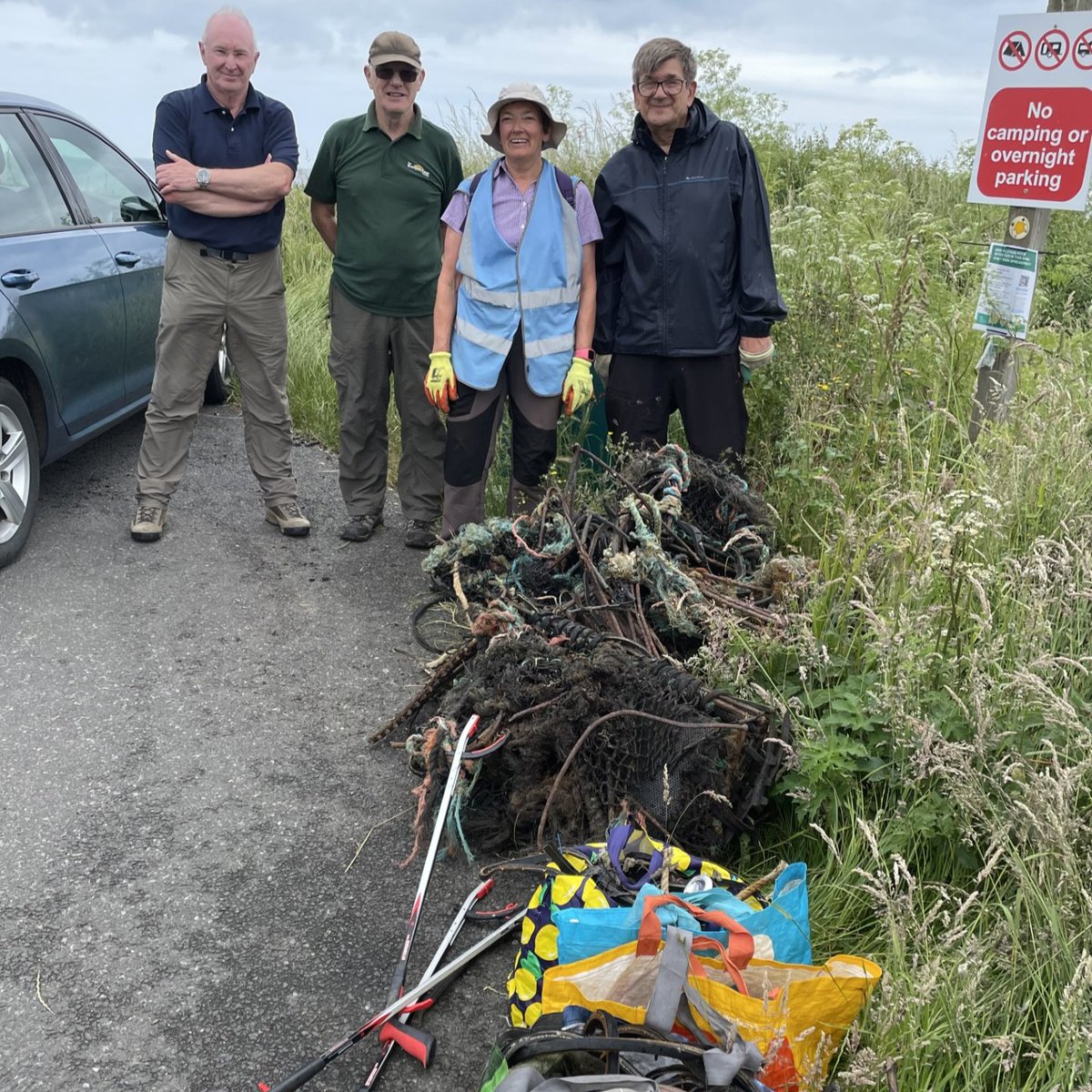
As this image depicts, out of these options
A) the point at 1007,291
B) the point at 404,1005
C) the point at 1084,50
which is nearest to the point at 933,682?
the point at 404,1005

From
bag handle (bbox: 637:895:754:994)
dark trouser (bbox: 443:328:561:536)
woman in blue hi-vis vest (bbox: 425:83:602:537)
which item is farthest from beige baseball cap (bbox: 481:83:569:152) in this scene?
bag handle (bbox: 637:895:754:994)

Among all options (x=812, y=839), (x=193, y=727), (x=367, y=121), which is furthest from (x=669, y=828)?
(x=367, y=121)

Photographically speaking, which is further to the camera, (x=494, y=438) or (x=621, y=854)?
(x=494, y=438)

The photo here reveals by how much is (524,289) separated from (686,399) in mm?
850

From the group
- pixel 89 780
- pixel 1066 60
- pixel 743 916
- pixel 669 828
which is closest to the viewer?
pixel 743 916

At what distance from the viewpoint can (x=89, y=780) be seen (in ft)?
11.6

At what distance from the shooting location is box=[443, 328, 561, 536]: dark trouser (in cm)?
488

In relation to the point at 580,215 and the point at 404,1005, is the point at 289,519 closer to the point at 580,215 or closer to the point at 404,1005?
the point at 580,215

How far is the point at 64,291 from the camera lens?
5.29 metres

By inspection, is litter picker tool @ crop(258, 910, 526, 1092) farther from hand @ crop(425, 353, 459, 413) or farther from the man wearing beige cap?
the man wearing beige cap

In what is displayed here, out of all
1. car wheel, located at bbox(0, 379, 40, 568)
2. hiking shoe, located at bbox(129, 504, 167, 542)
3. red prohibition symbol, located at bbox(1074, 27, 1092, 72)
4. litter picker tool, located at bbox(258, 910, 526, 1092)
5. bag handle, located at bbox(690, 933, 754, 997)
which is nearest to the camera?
bag handle, located at bbox(690, 933, 754, 997)

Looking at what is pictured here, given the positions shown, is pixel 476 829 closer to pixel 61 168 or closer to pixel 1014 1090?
pixel 1014 1090

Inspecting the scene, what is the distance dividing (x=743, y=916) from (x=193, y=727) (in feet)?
7.40

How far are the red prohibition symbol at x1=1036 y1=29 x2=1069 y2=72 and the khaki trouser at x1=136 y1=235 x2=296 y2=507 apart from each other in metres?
3.59
